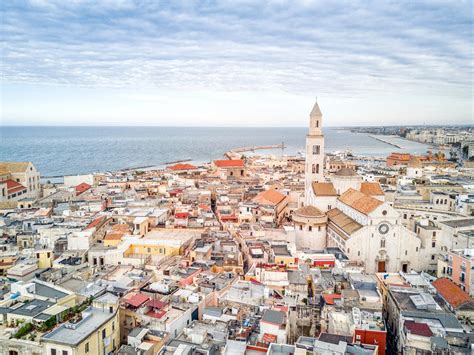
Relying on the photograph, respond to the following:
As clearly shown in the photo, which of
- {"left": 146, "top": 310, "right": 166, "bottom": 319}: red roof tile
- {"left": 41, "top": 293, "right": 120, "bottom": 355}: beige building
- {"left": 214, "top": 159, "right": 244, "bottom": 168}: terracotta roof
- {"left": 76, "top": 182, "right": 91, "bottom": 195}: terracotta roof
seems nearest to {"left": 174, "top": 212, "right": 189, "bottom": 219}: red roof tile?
{"left": 41, "top": 293, "right": 120, "bottom": 355}: beige building

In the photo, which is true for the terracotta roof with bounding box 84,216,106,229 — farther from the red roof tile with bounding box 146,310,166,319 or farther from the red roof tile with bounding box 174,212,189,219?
the red roof tile with bounding box 146,310,166,319

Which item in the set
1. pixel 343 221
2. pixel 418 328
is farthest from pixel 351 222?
pixel 418 328

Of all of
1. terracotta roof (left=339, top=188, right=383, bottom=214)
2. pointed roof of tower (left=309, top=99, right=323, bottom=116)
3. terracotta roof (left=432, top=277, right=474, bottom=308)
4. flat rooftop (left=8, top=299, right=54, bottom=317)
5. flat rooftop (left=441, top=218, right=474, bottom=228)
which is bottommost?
terracotta roof (left=432, top=277, right=474, bottom=308)

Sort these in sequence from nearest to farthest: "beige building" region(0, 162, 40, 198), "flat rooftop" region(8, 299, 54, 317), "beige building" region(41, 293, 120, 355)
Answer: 1. "beige building" region(41, 293, 120, 355)
2. "flat rooftop" region(8, 299, 54, 317)
3. "beige building" region(0, 162, 40, 198)

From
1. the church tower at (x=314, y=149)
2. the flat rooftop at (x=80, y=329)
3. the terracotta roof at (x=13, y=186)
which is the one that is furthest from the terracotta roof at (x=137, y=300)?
the terracotta roof at (x=13, y=186)

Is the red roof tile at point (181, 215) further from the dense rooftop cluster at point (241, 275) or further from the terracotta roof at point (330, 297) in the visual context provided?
the terracotta roof at point (330, 297)

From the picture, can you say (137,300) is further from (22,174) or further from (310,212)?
(22,174)

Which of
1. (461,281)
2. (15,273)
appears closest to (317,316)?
(461,281)
